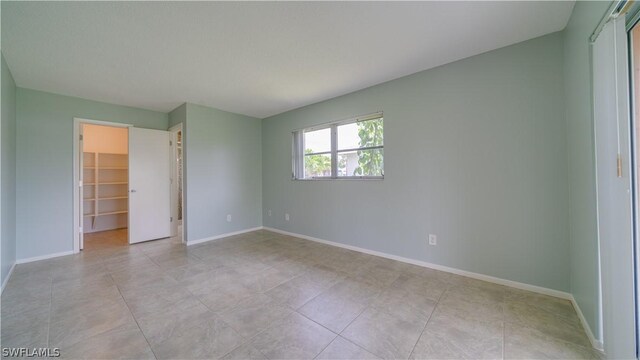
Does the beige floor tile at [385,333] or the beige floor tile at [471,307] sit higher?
the beige floor tile at [471,307]

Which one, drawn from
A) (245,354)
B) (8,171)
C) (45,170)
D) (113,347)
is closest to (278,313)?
(245,354)

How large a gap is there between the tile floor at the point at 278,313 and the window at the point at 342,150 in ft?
4.55

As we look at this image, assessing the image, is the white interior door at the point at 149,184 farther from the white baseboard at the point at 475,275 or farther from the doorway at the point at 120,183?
the white baseboard at the point at 475,275

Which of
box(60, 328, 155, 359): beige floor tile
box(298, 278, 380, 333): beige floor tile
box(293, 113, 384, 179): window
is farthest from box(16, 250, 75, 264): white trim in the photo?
box(298, 278, 380, 333): beige floor tile

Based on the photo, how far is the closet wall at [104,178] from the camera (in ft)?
15.6

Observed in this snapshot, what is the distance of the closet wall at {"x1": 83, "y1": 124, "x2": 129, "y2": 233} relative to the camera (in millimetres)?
4762

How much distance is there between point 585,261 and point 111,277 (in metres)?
4.41

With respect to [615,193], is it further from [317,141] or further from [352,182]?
[317,141]

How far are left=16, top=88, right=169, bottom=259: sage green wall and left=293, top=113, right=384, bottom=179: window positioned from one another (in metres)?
→ 3.46

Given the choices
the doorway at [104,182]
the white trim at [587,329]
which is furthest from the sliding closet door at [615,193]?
the doorway at [104,182]

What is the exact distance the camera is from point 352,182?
3.40 meters

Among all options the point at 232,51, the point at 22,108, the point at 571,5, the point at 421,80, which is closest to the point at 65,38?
the point at 232,51

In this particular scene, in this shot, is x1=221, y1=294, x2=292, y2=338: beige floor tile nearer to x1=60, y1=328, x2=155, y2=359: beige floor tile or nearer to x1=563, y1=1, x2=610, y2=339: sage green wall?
x1=60, y1=328, x2=155, y2=359: beige floor tile

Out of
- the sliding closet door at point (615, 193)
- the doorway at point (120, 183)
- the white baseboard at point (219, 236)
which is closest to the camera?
the sliding closet door at point (615, 193)
